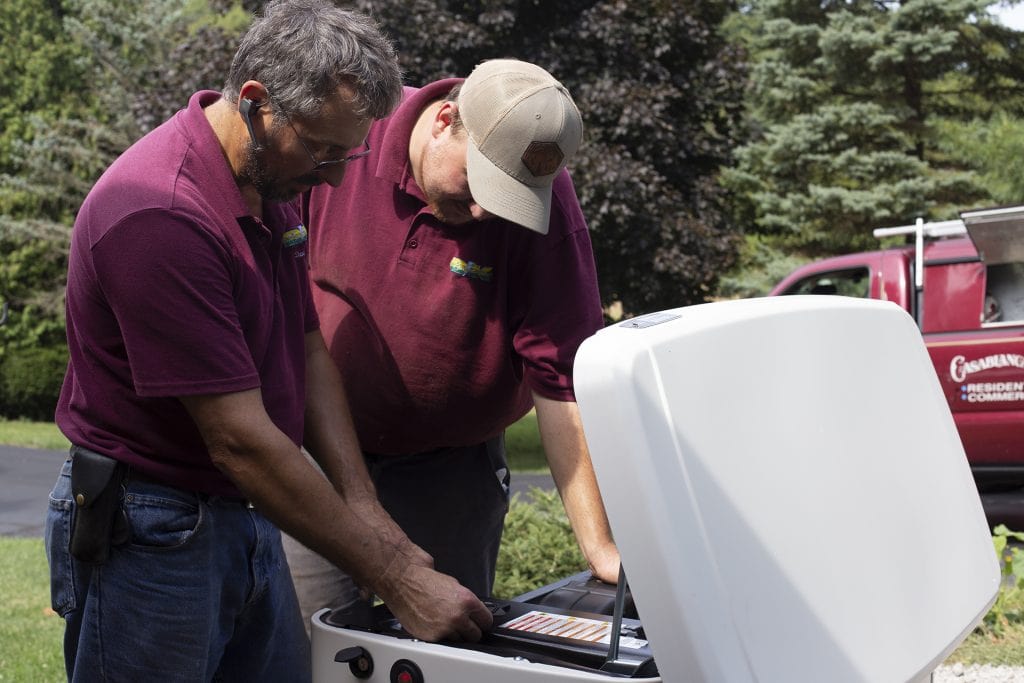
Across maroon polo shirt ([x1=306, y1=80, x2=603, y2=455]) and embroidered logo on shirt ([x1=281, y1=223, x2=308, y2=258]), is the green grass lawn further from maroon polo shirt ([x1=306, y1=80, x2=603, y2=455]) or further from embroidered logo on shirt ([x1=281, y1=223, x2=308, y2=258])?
embroidered logo on shirt ([x1=281, y1=223, x2=308, y2=258])

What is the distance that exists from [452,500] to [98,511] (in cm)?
112

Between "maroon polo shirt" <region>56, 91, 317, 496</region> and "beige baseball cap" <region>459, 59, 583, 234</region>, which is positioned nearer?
"maroon polo shirt" <region>56, 91, 317, 496</region>

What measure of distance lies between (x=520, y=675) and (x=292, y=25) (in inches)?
46.0

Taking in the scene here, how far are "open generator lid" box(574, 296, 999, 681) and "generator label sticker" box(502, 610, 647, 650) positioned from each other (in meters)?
0.31

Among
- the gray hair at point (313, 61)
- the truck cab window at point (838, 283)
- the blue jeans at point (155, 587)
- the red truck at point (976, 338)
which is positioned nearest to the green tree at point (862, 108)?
the truck cab window at point (838, 283)

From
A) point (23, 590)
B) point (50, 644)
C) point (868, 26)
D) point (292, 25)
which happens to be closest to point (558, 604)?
point (292, 25)

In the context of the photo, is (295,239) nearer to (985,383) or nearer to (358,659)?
(358,659)

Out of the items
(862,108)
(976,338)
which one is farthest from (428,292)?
(862,108)

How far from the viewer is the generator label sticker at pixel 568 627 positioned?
1.65m

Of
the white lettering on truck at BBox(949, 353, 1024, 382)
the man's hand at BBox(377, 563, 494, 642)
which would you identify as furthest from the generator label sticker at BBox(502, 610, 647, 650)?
the white lettering on truck at BBox(949, 353, 1024, 382)

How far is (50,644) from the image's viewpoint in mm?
4977

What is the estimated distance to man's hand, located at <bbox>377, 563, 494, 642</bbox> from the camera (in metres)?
1.71

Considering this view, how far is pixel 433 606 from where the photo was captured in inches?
68.8

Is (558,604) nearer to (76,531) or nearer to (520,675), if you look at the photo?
(520,675)
